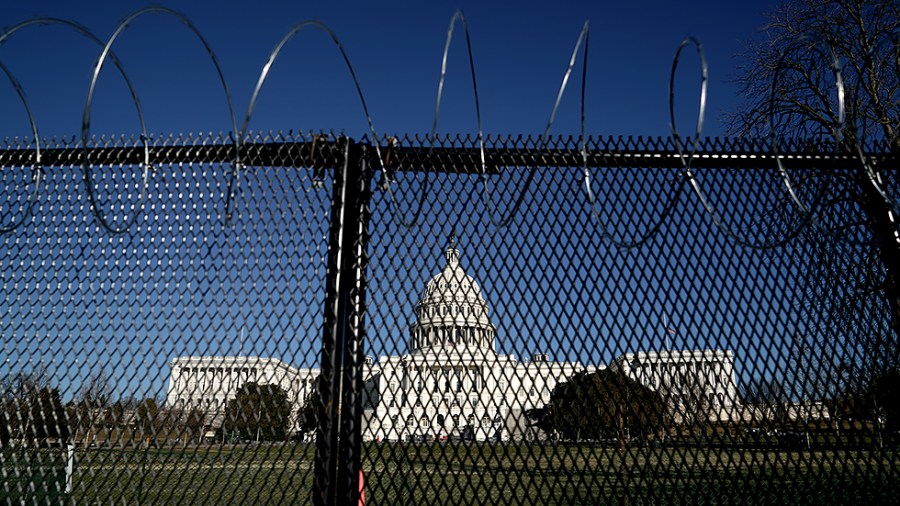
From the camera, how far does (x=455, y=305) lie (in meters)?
4.20

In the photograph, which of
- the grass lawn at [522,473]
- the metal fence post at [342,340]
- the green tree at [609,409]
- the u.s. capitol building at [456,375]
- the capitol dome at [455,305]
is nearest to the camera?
the metal fence post at [342,340]

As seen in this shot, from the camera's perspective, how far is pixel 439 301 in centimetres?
431

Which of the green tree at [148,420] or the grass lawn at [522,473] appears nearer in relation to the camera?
the grass lawn at [522,473]

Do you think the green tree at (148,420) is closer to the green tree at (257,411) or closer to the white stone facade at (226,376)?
the white stone facade at (226,376)

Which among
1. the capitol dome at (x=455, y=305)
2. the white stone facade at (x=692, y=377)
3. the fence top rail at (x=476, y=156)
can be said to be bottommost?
the white stone facade at (x=692, y=377)

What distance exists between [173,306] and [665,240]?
3392 millimetres

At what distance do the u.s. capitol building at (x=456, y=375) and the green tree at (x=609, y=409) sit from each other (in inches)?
4.0

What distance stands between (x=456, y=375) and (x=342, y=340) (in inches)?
38.9

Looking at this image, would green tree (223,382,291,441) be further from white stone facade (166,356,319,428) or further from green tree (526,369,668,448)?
green tree (526,369,668,448)

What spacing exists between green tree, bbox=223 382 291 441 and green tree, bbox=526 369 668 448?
1635 mm

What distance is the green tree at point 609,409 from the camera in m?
3.79

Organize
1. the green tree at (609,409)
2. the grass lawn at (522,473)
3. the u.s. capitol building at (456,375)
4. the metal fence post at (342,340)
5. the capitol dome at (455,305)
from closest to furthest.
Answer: the metal fence post at (342,340) < the grass lawn at (522,473) < the u.s. capitol building at (456,375) < the green tree at (609,409) < the capitol dome at (455,305)

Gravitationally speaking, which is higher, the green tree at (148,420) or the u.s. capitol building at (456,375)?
the u.s. capitol building at (456,375)

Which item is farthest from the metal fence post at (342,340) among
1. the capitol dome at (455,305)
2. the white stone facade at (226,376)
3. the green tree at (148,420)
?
the green tree at (148,420)
